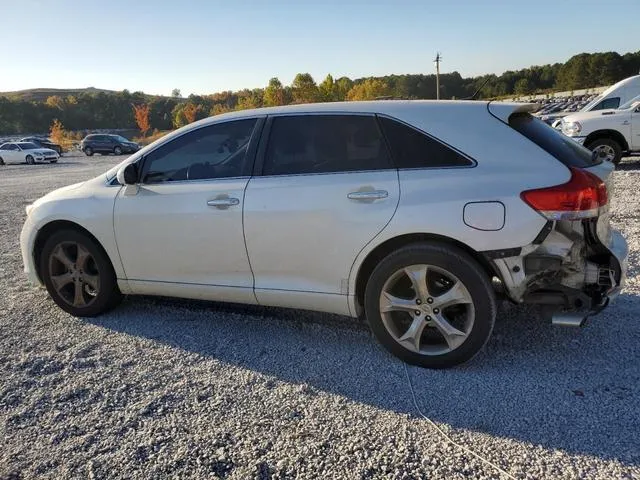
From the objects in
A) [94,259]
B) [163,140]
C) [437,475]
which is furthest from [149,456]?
[163,140]

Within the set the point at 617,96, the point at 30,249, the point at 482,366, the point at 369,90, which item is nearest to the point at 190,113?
the point at 369,90

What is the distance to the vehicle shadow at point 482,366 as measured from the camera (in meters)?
2.67

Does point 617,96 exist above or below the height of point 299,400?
above

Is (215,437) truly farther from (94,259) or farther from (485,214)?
(94,259)

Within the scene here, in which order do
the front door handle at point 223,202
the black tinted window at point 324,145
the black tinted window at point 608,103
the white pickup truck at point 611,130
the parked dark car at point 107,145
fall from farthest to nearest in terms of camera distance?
the parked dark car at point 107,145 → the black tinted window at point 608,103 → the white pickup truck at point 611,130 → the front door handle at point 223,202 → the black tinted window at point 324,145

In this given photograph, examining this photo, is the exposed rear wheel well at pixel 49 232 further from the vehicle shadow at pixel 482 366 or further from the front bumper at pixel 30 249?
the vehicle shadow at pixel 482 366

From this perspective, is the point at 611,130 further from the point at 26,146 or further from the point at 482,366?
the point at 26,146

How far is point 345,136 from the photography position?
3.49 m

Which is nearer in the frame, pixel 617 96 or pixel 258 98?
pixel 617 96

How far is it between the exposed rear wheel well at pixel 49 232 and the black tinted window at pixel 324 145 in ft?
5.79

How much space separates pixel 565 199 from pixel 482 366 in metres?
1.16

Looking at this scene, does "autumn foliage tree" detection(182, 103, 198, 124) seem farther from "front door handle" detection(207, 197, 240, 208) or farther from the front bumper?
"front door handle" detection(207, 197, 240, 208)

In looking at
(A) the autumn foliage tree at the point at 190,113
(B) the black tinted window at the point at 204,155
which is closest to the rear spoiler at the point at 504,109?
(B) the black tinted window at the point at 204,155

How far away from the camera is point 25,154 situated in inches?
1385
